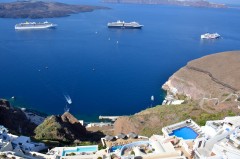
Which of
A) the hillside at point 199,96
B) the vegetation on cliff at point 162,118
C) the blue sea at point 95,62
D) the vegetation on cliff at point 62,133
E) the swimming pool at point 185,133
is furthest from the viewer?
the blue sea at point 95,62

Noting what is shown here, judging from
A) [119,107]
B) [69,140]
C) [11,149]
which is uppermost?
[11,149]

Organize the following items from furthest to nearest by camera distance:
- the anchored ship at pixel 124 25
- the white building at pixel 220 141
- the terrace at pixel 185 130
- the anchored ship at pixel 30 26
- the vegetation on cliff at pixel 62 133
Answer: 1. the anchored ship at pixel 124 25
2. the anchored ship at pixel 30 26
3. the vegetation on cliff at pixel 62 133
4. the terrace at pixel 185 130
5. the white building at pixel 220 141

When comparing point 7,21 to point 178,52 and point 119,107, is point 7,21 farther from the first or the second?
point 119,107

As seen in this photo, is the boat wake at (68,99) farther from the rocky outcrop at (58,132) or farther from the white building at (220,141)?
the white building at (220,141)

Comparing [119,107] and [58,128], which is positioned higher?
[58,128]

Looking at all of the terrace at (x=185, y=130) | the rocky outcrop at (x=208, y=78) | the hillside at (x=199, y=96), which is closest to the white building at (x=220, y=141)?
the terrace at (x=185, y=130)

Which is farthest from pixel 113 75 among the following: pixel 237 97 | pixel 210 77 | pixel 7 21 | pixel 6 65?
pixel 7 21

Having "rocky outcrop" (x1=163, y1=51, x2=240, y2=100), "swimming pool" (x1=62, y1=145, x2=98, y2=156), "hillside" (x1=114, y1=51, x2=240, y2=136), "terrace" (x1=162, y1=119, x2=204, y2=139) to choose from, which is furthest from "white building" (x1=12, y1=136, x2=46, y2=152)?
"rocky outcrop" (x1=163, y1=51, x2=240, y2=100)

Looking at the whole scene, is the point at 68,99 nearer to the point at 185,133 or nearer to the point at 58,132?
the point at 58,132
